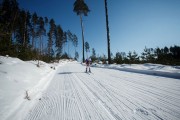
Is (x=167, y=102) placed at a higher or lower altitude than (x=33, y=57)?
lower

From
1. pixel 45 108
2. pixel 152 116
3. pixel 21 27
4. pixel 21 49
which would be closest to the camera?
pixel 152 116

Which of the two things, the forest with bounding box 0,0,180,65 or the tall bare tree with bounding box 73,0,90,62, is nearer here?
the forest with bounding box 0,0,180,65

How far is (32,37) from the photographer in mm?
42500

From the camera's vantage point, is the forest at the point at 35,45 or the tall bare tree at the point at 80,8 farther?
the tall bare tree at the point at 80,8

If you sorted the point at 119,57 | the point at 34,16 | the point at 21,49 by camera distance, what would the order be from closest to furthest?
the point at 21,49 < the point at 119,57 < the point at 34,16

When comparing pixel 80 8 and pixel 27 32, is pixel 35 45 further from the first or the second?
pixel 80 8

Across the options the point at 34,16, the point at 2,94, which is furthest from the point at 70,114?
the point at 34,16

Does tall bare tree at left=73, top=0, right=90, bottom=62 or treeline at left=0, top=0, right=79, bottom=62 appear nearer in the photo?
treeline at left=0, top=0, right=79, bottom=62

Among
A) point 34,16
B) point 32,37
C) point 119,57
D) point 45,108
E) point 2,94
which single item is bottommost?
point 45,108

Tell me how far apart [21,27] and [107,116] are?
40110mm

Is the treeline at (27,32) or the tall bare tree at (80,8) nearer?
the treeline at (27,32)

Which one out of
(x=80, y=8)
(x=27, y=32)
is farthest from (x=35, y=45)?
(x=80, y=8)

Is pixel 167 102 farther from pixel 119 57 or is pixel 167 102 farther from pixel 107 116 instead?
pixel 119 57

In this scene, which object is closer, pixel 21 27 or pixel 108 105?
pixel 108 105
